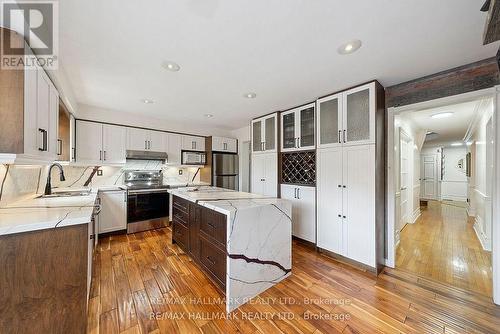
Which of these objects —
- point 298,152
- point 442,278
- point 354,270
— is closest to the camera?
point 442,278

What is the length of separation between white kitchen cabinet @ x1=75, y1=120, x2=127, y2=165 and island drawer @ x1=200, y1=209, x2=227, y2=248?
2.64 metres

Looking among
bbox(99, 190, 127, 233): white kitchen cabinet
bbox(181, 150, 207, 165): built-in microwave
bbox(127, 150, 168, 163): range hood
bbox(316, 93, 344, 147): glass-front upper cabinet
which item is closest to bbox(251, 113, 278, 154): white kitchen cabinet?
bbox(316, 93, 344, 147): glass-front upper cabinet

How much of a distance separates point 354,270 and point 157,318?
7.47ft

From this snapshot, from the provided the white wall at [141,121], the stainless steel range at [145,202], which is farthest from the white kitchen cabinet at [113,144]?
the stainless steel range at [145,202]

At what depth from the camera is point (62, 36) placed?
154 cm

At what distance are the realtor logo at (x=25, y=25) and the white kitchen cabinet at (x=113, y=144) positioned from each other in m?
2.22

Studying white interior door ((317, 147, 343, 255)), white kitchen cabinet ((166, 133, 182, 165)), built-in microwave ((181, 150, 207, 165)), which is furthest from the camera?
built-in microwave ((181, 150, 207, 165))

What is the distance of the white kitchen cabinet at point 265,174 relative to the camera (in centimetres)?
361

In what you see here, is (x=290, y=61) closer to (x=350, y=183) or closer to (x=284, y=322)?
(x=350, y=183)

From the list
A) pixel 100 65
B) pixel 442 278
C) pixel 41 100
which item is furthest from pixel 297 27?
pixel 442 278

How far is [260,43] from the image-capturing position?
5.39 feet

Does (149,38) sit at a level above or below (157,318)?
above

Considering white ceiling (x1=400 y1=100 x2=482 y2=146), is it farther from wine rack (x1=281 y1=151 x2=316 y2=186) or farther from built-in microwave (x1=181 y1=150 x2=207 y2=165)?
built-in microwave (x1=181 y1=150 x2=207 y2=165)

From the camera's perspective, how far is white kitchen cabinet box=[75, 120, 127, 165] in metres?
3.26
